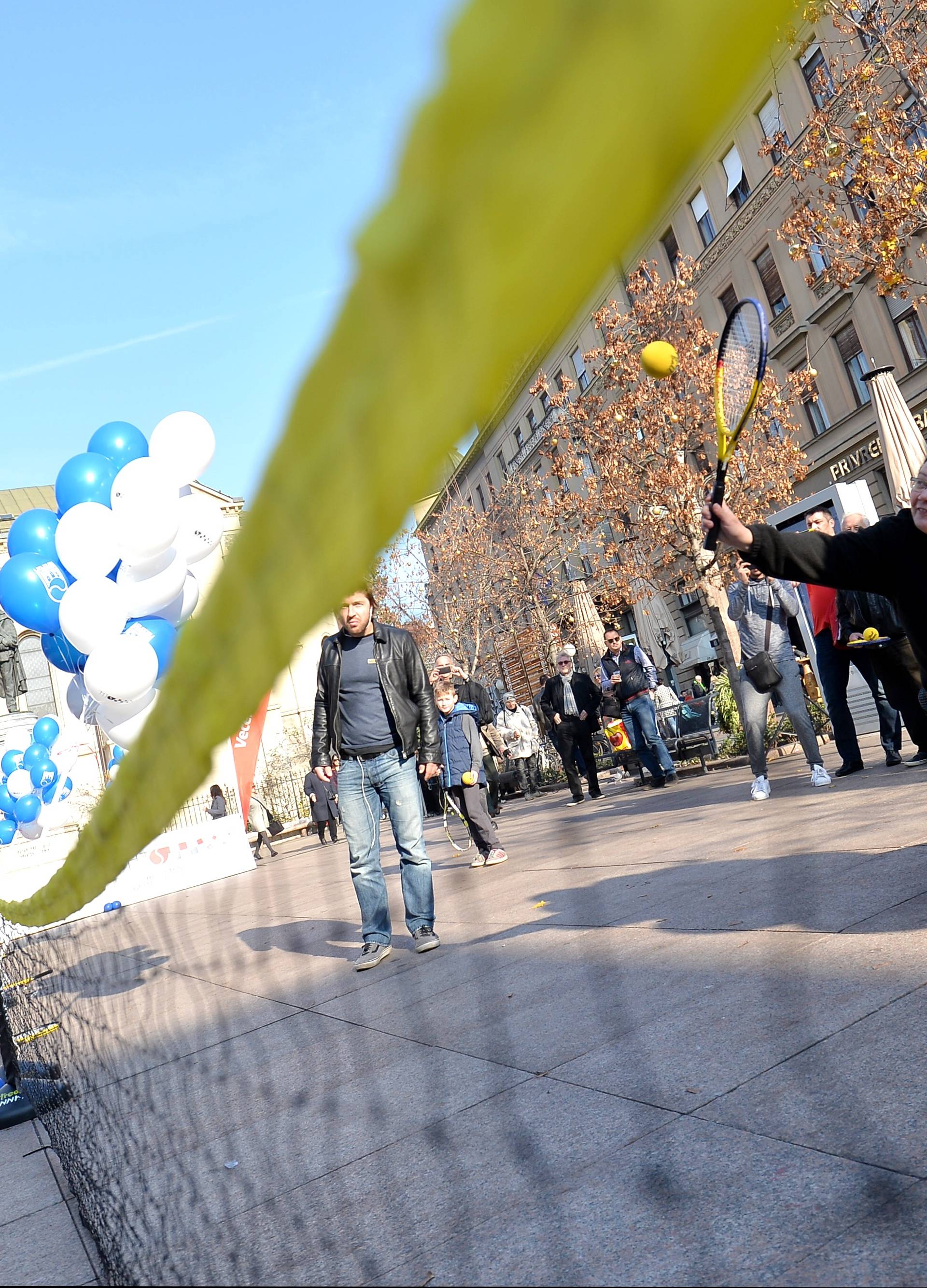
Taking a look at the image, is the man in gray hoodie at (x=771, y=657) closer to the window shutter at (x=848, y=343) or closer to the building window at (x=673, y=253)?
the building window at (x=673, y=253)

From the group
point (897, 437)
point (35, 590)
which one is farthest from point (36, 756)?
point (897, 437)

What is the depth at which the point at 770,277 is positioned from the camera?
22234 mm

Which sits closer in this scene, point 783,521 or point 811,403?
point 783,521

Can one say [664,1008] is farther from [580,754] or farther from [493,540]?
[493,540]

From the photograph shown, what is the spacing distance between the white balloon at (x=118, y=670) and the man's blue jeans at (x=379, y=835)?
3.69 feet

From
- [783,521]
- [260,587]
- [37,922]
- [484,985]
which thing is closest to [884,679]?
[484,985]

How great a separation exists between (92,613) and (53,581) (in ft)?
2.46

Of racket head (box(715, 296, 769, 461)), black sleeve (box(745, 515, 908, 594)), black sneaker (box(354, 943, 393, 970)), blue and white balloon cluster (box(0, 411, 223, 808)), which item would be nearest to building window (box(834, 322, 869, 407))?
blue and white balloon cluster (box(0, 411, 223, 808))

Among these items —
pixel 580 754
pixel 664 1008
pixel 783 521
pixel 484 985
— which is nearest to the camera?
pixel 664 1008

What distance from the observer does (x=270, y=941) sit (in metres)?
6.16

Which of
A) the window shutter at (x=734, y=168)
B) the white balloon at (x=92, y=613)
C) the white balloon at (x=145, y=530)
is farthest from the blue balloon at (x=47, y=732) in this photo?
the window shutter at (x=734, y=168)

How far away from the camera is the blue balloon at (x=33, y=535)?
7316 mm

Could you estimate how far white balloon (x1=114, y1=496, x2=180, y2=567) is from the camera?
586 centimetres

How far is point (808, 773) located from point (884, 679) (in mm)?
2111
